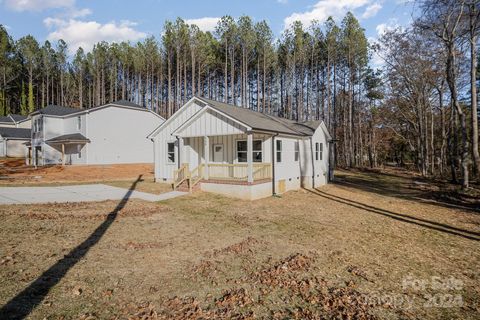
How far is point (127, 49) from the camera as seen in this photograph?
5397 cm

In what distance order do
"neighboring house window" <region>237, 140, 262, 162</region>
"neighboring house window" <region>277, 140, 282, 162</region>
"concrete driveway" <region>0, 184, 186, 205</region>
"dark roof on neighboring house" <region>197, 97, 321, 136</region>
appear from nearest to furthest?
"concrete driveway" <region>0, 184, 186, 205</region>
"neighboring house window" <region>237, 140, 262, 162</region>
"dark roof on neighboring house" <region>197, 97, 321, 136</region>
"neighboring house window" <region>277, 140, 282, 162</region>

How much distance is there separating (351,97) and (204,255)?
1523 inches

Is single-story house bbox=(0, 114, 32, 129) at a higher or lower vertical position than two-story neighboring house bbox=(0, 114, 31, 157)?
higher

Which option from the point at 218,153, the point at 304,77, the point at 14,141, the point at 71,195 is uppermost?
the point at 304,77

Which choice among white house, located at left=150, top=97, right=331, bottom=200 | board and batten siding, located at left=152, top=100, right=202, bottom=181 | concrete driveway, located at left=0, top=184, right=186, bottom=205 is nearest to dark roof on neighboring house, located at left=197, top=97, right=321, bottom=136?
white house, located at left=150, top=97, right=331, bottom=200

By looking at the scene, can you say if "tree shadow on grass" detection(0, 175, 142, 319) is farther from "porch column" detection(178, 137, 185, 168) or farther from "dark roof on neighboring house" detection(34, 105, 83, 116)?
"dark roof on neighboring house" detection(34, 105, 83, 116)

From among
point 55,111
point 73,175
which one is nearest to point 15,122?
point 55,111

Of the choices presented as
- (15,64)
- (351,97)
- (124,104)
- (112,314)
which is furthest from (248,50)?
(15,64)

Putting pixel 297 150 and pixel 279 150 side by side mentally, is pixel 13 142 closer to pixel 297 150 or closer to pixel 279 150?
pixel 279 150

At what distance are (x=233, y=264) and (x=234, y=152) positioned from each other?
1127 centimetres

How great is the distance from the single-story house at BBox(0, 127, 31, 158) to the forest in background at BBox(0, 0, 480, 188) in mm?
19002

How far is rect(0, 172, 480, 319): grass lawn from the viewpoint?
421 centimetres

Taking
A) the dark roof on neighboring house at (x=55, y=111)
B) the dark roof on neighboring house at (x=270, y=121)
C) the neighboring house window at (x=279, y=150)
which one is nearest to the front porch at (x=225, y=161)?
the neighboring house window at (x=279, y=150)

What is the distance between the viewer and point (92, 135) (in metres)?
29.3
